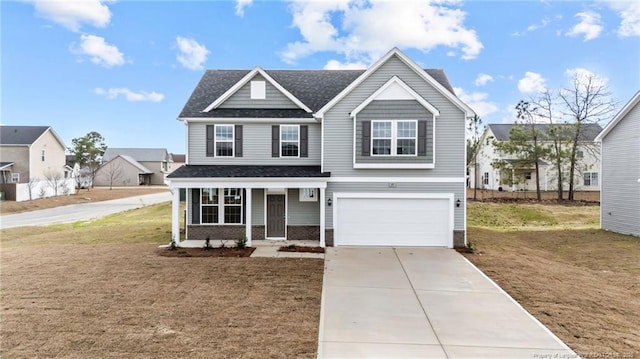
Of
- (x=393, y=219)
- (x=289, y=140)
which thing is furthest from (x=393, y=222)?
(x=289, y=140)

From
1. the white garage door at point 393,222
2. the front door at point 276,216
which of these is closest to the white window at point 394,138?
the white garage door at point 393,222

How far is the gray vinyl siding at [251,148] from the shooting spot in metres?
15.2

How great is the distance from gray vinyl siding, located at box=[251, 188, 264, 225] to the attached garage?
3.33 m

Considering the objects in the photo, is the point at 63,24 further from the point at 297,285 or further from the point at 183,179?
the point at 297,285

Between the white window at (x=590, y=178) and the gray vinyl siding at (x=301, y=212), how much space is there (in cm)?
3822

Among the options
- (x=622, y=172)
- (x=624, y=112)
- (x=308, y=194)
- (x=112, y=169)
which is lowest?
(x=308, y=194)

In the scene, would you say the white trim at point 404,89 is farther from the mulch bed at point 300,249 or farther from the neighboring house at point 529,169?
the neighboring house at point 529,169

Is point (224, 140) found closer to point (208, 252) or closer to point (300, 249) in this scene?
point (208, 252)

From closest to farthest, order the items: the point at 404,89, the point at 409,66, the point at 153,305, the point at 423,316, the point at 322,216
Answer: the point at 423,316 < the point at 153,305 < the point at 404,89 < the point at 322,216 < the point at 409,66

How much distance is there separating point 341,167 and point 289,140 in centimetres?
286

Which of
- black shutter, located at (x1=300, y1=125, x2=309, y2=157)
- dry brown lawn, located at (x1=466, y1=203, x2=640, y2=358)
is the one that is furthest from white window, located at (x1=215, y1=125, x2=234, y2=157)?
dry brown lawn, located at (x1=466, y1=203, x2=640, y2=358)

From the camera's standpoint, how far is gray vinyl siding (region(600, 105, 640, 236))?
1659 centimetres

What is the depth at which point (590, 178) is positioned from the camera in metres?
38.5

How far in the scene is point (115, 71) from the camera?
1228 inches
